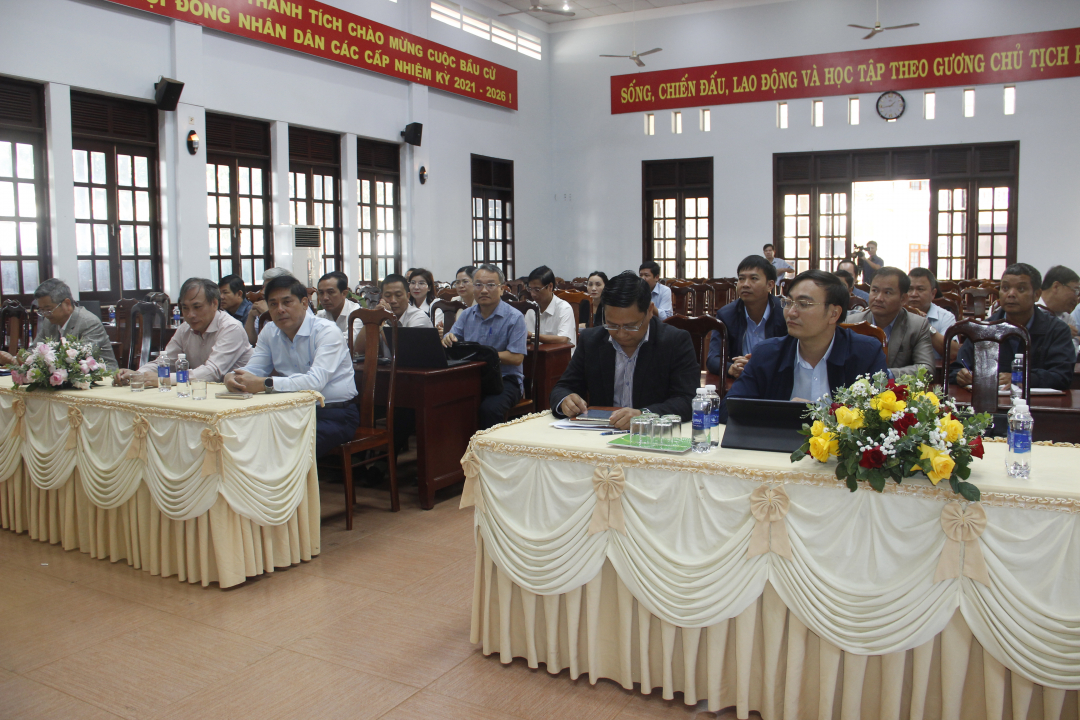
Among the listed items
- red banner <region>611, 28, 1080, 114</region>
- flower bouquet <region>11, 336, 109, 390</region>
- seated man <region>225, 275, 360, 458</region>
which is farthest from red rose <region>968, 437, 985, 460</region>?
red banner <region>611, 28, 1080, 114</region>

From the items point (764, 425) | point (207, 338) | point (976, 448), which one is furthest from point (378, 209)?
point (976, 448)

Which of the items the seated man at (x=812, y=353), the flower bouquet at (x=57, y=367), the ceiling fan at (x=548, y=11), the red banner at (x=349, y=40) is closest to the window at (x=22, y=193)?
the red banner at (x=349, y=40)

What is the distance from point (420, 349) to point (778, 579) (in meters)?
2.64

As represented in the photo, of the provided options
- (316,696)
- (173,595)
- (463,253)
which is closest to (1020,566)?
(316,696)

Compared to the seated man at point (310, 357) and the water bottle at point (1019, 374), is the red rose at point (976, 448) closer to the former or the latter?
the water bottle at point (1019, 374)

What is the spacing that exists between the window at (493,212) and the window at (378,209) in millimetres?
1886

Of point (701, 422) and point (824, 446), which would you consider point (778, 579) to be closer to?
point (824, 446)

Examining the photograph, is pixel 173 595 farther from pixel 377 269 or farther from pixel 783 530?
pixel 377 269

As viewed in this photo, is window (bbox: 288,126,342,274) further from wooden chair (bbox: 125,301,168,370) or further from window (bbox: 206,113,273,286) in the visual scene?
wooden chair (bbox: 125,301,168,370)

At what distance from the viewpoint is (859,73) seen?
1248cm

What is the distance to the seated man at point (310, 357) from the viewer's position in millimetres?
3760

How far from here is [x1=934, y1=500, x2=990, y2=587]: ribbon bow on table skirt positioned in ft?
6.22

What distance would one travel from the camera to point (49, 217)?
7.58m

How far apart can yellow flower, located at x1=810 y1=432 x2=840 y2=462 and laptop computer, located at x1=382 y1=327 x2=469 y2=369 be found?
8.40 feet
